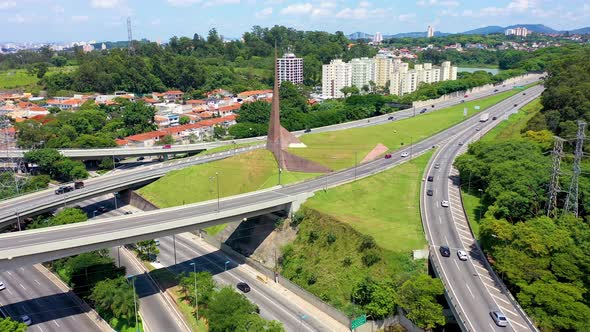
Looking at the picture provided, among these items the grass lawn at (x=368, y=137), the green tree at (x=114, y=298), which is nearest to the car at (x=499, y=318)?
the green tree at (x=114, y=298)

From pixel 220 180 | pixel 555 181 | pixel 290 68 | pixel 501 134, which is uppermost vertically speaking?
pixel 290 68

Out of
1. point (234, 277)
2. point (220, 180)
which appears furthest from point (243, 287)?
point (220, 180)

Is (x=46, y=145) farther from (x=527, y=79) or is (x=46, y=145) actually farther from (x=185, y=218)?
(x=527, y=79)

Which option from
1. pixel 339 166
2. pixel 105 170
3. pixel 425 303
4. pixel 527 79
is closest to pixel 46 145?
pixel 105 170

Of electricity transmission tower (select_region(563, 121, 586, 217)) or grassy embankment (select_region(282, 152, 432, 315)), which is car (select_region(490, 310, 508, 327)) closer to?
grassy embankment (select_region(282, 152, 432, 315))

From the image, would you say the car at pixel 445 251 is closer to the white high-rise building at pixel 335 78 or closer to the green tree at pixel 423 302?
the green tree at pixel 423 302

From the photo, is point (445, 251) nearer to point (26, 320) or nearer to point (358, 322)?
point (358, 322)
